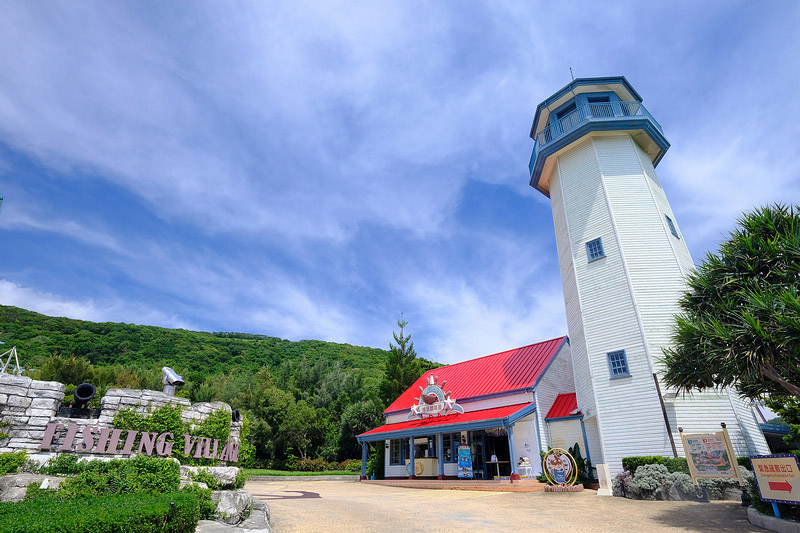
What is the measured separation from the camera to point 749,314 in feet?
27.9

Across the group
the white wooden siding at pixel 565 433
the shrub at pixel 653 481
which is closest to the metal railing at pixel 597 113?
the white wooden siding at pixel 565 433

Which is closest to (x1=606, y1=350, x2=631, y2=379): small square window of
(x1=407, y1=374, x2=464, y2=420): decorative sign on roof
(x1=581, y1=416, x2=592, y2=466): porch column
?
(x1=581, y1=416, x2=592, y2=466): porch column

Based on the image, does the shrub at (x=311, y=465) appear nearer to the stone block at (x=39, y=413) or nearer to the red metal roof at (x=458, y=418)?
the red metal roof at (x=458, y=418)

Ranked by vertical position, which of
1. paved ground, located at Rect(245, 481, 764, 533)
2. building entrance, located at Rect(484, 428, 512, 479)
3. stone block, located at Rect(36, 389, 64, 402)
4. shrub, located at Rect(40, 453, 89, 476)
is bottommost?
paved ground, located at Rect(245, 481, 764, 533)

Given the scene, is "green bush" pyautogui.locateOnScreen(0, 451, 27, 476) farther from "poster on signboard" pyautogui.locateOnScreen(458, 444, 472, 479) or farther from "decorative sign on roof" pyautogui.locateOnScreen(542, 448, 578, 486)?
"poster on signboard" pyautogui.locateOnScreen(458, 444, 472, 479)

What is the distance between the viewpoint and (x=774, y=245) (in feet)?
30.5

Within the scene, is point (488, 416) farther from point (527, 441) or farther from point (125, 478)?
point (125, 478)

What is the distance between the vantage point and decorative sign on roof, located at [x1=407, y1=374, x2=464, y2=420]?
2161 cm

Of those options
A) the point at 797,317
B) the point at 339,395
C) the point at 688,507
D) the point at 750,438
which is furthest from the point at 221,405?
the point at 339,395

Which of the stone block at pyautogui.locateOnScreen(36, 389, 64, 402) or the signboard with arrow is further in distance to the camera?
the stone block at pyautogui.locateOnScreen(36, 389, 64, 402)

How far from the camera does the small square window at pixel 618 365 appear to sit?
15.3 m

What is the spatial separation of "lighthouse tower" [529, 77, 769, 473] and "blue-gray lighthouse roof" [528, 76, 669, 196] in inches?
1.9

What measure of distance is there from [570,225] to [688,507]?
39.4ft

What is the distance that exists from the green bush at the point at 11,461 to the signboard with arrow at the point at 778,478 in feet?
45.2
